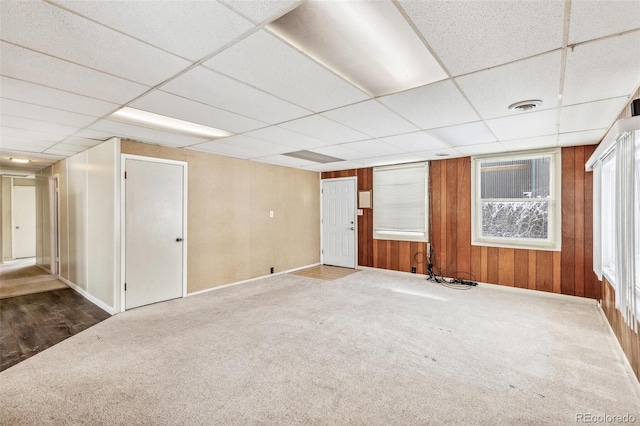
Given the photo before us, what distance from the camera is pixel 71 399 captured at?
2.21 meters

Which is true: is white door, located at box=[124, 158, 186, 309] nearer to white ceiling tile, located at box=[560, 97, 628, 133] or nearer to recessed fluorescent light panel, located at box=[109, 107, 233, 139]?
recessed fluorescent light panel, located at box=[109, 107, 233, 139]

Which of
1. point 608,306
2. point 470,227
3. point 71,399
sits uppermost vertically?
point 470,227

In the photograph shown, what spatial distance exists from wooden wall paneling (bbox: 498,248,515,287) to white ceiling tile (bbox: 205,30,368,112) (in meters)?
4.21

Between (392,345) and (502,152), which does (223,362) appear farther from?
(502,152)

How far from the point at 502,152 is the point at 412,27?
14.4 feet

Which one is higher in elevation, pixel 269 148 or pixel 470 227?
pixel 269 148

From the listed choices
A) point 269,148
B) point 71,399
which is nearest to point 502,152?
point 269,148

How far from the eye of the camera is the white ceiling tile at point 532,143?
13.8 ft

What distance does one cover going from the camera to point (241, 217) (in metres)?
5.77

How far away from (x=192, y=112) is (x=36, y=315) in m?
3.65

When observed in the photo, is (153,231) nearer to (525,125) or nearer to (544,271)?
(525,125)

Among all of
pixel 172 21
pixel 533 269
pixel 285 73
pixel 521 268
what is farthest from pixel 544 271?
pixel 172 21

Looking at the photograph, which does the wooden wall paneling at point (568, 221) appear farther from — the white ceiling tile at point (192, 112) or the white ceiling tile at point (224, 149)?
the white ceiling tile at point (224, 149)

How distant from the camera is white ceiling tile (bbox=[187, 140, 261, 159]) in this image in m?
4.58
